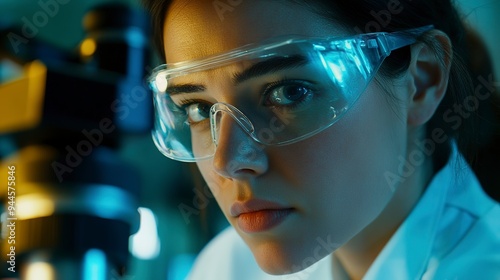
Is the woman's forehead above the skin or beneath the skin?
above

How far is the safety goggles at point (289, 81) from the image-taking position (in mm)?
699

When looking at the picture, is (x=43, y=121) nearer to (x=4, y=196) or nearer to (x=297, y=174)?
(x=4, y=196)

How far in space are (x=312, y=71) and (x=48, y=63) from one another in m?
0.36

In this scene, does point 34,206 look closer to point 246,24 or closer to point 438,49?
point 246,24

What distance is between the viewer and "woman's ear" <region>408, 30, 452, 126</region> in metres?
0.79

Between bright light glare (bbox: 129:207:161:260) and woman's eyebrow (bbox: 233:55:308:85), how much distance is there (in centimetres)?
40

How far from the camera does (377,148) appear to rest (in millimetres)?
763

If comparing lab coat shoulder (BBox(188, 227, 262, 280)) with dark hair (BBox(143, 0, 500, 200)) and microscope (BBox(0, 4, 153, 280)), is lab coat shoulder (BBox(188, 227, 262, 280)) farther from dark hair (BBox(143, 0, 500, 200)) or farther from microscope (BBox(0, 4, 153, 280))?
dark hair (BBox(143, 0, 500, 200))

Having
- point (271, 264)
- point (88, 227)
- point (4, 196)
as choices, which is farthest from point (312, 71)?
point (4, 196)

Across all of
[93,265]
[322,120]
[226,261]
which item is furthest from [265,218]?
[226,261]

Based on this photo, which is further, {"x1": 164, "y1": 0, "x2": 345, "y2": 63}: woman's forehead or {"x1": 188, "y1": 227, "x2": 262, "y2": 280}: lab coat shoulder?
{"x1": 188, "y1": 227, "x2": 262, "y2": 280}: lab coat shoulder

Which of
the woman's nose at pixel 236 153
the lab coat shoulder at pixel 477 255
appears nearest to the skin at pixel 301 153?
the woman's nose at pixel 236 153

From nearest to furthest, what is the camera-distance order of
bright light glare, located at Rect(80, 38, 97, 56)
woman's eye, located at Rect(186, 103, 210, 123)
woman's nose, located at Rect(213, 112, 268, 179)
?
1. woman's nose, located at Rect(213, 112, 268, 179)
2. woman's eye, located at Rect(186, 103, 210, 123)
3. bright light glare, located at Rect(80, 38, 97, 56)

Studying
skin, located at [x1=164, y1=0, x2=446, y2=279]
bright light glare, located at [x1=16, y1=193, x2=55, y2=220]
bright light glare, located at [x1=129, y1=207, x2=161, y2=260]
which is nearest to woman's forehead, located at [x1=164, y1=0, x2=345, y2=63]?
skin, located at [x1=164, y1=0, x2=446, y2=279]
